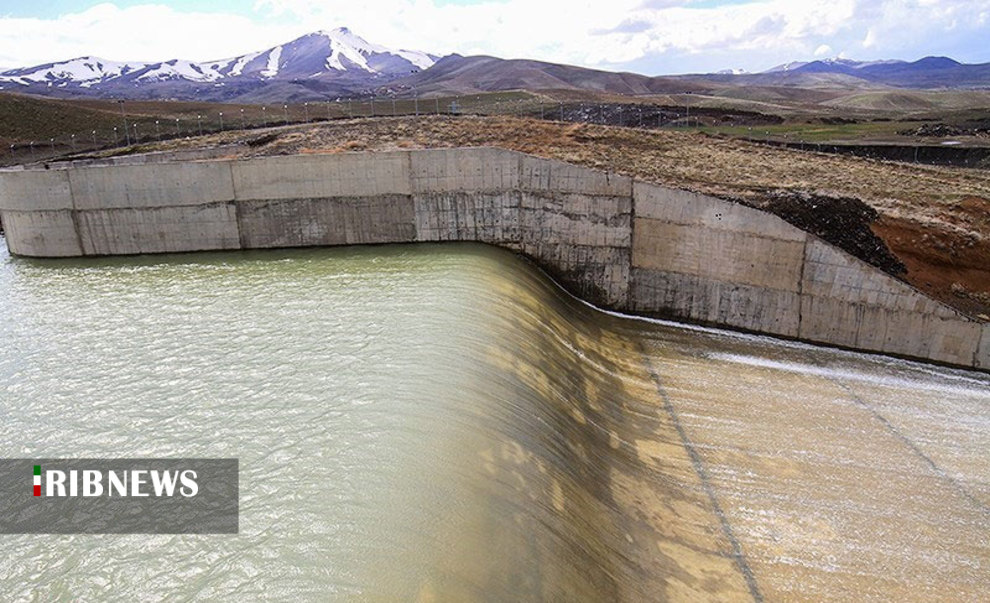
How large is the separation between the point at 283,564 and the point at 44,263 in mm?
17270

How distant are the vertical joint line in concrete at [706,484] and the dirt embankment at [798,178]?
715 cm

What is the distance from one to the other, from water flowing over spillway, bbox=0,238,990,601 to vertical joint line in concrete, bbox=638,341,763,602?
36 millimetres

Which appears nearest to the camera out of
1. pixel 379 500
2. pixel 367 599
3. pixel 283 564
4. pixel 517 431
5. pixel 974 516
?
pixel 367 599

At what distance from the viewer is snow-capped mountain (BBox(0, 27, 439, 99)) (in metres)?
141

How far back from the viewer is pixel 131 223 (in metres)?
19.2

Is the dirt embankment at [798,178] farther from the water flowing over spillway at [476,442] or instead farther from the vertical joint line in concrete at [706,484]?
the vertical joint line in concrete at [706,484]

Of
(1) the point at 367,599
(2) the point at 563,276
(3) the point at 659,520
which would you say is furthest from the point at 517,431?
(2) the point at 563,276

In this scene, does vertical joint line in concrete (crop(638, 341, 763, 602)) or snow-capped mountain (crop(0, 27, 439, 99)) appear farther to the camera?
snow-capped mountain (crop(0, 27, 439, 99))

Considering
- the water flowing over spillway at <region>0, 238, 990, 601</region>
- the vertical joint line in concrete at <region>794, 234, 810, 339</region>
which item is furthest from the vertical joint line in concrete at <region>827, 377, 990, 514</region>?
the vertical joint line in concrete at <region>794, 234, 810, 339</region>

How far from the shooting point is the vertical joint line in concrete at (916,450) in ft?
35.6

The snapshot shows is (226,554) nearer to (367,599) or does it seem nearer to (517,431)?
(367,599)

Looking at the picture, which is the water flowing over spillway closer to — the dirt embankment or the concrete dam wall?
the concrete dam wall

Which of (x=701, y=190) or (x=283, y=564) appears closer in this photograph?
(x=283, y=564)

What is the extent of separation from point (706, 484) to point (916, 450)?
4479 mm
